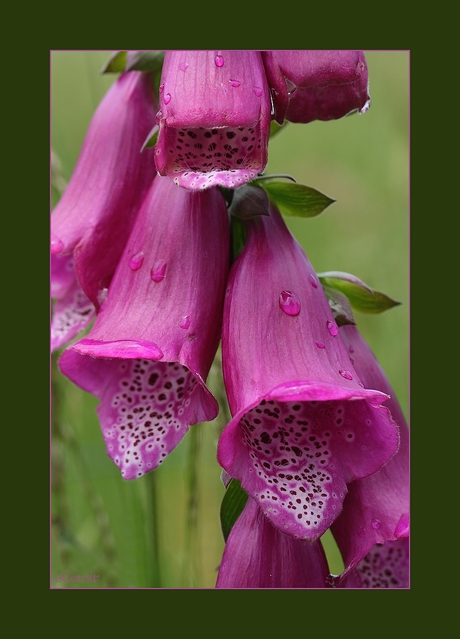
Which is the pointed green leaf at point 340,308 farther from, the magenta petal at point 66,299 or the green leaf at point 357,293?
the magenta petal at point 66,299

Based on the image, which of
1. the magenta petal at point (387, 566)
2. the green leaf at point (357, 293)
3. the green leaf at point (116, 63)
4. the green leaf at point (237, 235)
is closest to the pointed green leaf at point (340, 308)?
the green leaf at point (357, 293)

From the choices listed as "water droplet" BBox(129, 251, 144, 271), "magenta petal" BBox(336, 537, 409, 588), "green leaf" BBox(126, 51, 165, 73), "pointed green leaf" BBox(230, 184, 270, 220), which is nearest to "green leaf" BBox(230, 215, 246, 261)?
"pointed green leaf" BBox(230, 184, 270, 220)

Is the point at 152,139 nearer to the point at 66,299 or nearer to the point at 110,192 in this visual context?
the point at 110,192

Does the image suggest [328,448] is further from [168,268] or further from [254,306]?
[168,268]

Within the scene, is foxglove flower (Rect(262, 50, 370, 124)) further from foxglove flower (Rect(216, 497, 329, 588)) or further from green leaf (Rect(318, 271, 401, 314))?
foxglove flower (Rect(216, 497, 329, 588))

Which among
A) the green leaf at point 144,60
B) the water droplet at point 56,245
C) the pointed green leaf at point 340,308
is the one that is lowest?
the pointed green leaf at point 340,308
